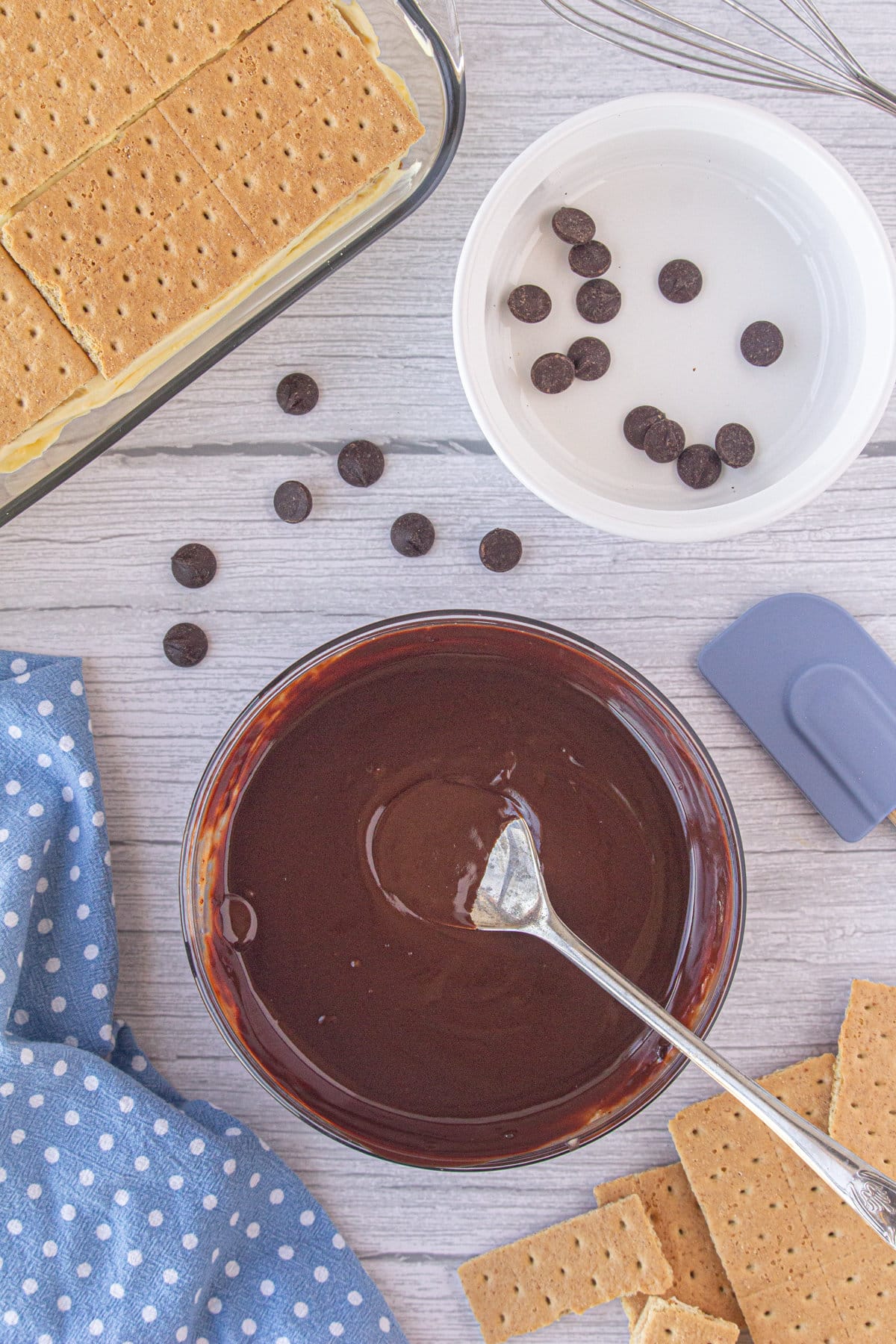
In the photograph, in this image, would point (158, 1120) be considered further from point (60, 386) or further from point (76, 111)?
point (76, 111)

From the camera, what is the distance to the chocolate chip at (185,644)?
0.99 m

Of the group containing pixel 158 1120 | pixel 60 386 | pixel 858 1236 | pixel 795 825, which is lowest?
pixel 858 1236

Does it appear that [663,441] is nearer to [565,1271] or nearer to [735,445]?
[735,445]

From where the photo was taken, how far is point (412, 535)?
98 cm

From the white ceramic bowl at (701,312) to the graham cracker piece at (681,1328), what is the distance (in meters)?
0.77

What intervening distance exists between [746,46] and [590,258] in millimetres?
283

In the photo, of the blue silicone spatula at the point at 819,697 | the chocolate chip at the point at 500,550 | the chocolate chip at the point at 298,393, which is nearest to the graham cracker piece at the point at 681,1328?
the blue silicone spatula at the point at 819,697

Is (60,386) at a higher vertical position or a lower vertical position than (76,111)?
lower

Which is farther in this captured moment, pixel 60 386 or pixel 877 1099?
pixel 877 1099

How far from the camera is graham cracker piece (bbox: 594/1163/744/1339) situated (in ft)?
3.39

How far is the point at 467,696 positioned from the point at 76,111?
24.6 inches

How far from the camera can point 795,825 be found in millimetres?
1038

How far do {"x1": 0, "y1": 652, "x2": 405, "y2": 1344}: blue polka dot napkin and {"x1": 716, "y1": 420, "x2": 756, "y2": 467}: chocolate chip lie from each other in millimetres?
679

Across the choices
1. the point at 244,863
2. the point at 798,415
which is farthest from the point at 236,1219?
the point at 798,415
